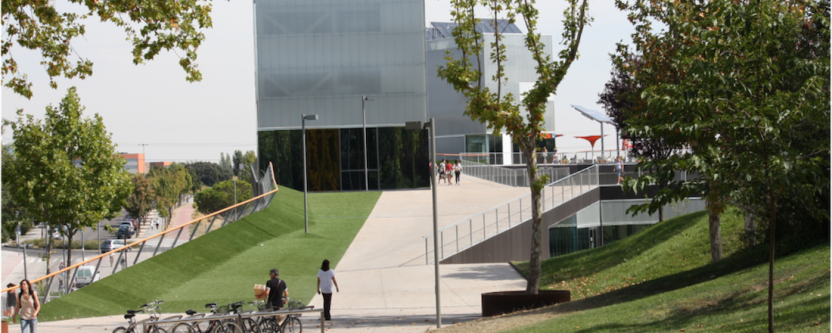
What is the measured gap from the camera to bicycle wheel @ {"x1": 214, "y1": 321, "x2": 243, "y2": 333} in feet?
35.2

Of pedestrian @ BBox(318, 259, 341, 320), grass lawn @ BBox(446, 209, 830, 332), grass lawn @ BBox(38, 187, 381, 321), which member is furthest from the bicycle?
grass lawn @ BBox(446, 209, 830, 332)

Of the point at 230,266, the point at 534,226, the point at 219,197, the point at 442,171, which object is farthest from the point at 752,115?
the point at 219,197

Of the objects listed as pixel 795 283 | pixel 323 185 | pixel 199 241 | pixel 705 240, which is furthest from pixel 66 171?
pixel 795 283

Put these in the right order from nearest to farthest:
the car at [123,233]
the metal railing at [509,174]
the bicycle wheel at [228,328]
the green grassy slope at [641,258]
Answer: the bicycle wheel at [228,328] → the green grassy slope at [641,258] → the metal railing at [509,174] → the car at [123,233]

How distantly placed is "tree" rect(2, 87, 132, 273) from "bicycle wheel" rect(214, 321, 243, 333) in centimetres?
2087

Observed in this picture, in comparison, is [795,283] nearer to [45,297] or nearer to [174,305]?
[174,305]

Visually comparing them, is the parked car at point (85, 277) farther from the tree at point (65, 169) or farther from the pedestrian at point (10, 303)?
the tree at point (65, 169)

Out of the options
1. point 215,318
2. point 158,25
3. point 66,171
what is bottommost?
point 215,318

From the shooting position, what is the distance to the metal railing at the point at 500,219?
24.3m

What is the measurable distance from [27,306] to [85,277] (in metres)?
9.08

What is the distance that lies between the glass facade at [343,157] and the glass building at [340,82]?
62 millimetres

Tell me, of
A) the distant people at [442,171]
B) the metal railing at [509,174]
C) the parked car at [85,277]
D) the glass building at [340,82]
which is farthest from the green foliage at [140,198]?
the parked car at [85,277]

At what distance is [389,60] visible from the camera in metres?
41.7

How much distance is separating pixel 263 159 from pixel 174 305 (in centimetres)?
2474
